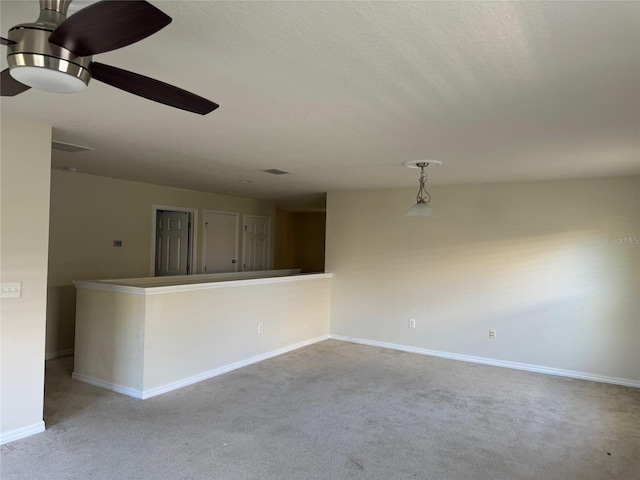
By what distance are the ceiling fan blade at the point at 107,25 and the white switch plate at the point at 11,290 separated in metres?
2.26

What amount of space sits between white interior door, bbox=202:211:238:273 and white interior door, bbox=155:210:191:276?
36cm

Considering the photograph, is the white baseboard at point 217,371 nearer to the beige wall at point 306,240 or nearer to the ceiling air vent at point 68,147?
the ceiling air vent at point 68,147

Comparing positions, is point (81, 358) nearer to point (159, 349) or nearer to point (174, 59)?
point (159, 349)

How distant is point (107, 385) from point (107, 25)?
12.3 feet

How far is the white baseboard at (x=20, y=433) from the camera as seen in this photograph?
9.54 feet

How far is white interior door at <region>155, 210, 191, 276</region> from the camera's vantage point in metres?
6.71

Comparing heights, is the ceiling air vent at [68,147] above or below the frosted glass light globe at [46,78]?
above

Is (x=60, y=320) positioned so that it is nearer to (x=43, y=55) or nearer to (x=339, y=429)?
(x=339, y=429)

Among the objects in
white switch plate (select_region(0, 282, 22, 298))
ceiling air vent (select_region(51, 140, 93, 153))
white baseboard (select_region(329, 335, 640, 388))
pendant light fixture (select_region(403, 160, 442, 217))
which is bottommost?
white baseboard (select_region(329, 335, 640, 388))

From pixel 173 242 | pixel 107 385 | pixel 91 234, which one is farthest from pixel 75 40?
pixel 173 242

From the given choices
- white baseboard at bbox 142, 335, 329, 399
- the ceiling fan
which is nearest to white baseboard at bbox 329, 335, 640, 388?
white baseboard at bbox 142, 335, 329, 399

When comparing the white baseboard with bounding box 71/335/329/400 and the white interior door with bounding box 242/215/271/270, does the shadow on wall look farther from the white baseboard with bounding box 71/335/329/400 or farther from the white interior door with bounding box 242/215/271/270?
the white interior door with bounding box 242/215/271/270

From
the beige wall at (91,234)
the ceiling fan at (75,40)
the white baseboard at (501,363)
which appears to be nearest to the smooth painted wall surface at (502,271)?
the white baseboard at (501,363)

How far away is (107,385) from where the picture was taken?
4023 millimetres
